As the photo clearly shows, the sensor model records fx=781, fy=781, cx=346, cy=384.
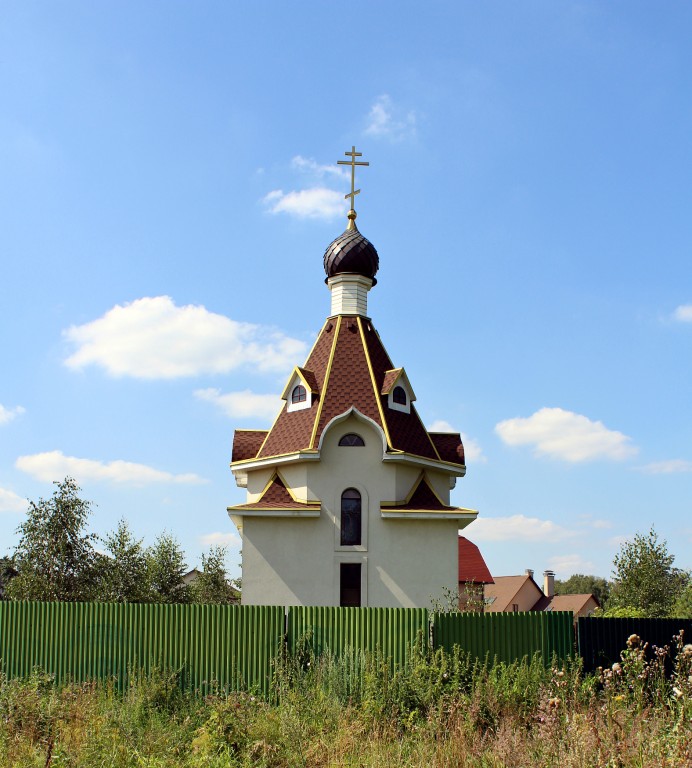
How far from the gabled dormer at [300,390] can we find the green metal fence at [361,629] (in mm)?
9377

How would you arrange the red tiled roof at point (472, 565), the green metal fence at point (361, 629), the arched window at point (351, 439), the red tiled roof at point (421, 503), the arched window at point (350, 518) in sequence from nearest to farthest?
the green metal fence at point (361, 629), the red tiled roof at point (421, 503), the arched window at point (350, 518), the arched window at point (351, 439), the red tiled roof at point (472, 565)

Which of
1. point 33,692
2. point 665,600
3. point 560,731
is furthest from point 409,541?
point 665,600

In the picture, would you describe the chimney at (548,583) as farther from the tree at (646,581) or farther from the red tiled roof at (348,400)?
the red tiled roof at (348,400)

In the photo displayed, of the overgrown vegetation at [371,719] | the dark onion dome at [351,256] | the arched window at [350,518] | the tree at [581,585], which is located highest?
the dark onion dome at [351,256]

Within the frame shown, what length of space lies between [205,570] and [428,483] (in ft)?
55.4

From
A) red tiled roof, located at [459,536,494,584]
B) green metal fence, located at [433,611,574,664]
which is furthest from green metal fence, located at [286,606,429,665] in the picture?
red tiled roof, located at [459,536,494,584]

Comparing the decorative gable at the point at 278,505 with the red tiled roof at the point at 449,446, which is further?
the red tiled roof at the point at 449,446

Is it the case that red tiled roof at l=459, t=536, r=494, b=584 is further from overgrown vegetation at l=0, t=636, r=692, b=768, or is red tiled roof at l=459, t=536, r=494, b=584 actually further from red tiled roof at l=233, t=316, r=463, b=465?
overgrown vegetation at l=0, t=636, r=692, b=768

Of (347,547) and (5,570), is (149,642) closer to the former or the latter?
(347,547)

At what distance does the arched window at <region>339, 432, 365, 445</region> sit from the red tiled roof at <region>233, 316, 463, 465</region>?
1.96ft

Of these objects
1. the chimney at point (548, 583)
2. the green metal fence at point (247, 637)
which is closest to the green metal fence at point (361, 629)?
the green metal fence at point (247, 637)

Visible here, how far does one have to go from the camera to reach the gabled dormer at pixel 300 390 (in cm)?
2070

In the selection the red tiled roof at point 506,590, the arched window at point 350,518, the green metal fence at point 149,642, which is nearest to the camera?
the green metal fence at point 149,642

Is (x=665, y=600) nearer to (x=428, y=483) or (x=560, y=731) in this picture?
(x=428, y=483)
